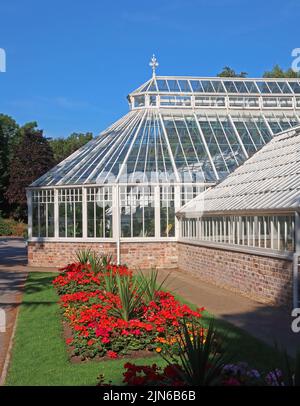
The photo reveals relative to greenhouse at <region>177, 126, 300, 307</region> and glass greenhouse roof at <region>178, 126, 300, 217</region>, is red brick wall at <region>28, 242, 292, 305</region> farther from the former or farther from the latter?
glass greenhouse roof at <region>178, 126, 300, 217</region>

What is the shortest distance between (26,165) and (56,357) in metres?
43.5

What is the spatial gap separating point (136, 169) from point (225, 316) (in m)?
10.4

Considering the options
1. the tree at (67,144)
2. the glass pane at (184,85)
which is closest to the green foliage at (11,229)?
the tree at (67,144)

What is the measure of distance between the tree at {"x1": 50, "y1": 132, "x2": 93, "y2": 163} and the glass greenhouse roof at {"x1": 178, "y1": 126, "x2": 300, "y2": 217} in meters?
49.4

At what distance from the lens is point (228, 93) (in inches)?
945

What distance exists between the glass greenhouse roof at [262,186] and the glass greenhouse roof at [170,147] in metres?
1.49

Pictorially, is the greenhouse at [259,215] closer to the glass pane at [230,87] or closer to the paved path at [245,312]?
the paved path at [245,312]

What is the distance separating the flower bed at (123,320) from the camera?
753cm

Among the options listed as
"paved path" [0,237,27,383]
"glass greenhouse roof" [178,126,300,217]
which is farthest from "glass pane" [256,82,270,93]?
"paved path" [0,237,27,383]

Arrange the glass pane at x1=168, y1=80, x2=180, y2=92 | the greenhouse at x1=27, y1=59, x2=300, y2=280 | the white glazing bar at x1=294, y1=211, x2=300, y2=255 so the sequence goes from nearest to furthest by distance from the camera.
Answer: the white glazing bar at x1=294, y1=211, x2=300, y2=255 → the greenhouse at x1=27, y1=59, x2=300, y2=280 → the glass pane at x1=168, y1=80, x2=180, y2=92

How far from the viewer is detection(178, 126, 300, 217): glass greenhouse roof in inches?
473

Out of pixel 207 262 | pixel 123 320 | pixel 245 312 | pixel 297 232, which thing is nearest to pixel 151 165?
pixel 207 262
